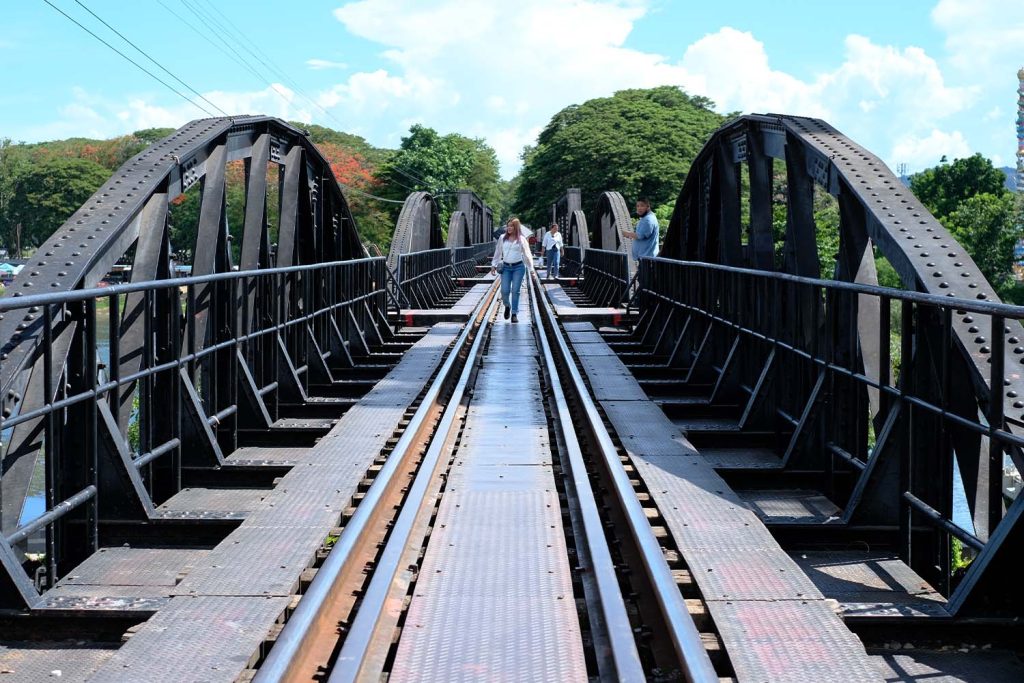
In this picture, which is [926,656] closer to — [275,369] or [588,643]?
[588,643]

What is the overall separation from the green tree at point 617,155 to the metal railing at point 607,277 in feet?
171

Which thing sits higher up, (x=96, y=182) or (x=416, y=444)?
(x=96, y=182)

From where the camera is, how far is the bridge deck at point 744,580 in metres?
4.12

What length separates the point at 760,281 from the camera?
975cm

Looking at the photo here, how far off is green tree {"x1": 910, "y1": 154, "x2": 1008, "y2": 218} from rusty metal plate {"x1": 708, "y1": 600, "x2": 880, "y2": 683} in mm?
95090

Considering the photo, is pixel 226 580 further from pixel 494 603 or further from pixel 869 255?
pixel 869 255

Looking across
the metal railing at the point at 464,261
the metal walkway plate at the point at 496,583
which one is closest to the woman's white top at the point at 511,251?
the metal walkway plate at the point at 496,583

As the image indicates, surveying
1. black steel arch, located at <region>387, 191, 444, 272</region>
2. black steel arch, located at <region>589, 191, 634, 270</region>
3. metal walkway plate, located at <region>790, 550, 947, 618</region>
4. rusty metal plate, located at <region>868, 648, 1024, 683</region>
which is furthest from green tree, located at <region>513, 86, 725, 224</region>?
rusty metal plate, located at <region>868, 648, 1024, 683</region>

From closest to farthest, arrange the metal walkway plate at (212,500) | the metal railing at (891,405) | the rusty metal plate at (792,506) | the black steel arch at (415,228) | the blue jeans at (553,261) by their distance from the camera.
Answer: the metal railing at (891,405) → the rusty metal plate at (792,506) → the metal walkway plate at (212,500) → the black steel arch at (415,228) → the blue jeans at (553,261)

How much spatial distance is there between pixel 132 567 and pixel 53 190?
92.3 meters

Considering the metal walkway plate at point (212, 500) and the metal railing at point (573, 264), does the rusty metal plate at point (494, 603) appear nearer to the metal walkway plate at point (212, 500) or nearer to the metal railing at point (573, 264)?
the metal walkway plate at point (212, 500)

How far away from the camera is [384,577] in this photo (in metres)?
5.12

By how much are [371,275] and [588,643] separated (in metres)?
12.8

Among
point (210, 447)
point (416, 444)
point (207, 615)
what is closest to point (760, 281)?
point (416, 444)
